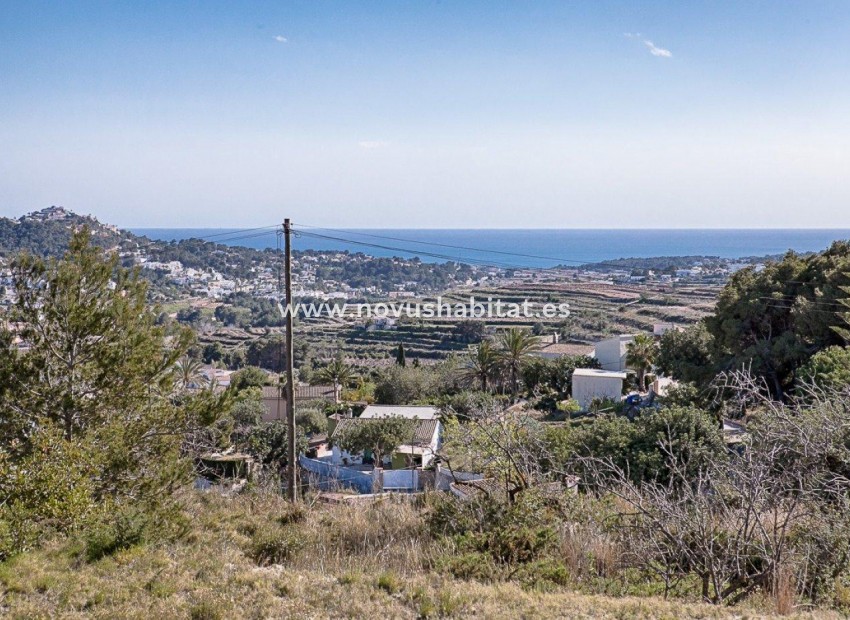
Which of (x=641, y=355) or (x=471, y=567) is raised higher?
(x=471, y=567)

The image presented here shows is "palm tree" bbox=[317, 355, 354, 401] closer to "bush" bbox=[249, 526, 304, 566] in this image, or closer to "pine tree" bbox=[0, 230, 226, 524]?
"pine tree" bbox=[0, 230, 226, 524]

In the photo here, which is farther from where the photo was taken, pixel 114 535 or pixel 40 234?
pixel 40 234

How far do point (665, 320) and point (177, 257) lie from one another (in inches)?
3043

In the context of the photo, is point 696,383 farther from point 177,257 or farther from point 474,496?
point 177,257

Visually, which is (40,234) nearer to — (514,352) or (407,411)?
(514,352)

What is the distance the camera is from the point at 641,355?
2850cm

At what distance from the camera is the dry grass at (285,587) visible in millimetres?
5098

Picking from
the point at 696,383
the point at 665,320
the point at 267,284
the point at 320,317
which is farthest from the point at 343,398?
the point at 267,284

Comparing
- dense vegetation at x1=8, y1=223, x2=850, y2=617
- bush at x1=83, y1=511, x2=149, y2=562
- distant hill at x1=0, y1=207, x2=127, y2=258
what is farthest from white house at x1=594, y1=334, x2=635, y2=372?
distant hill at x1=0, y1=207, x2=127, y2=258

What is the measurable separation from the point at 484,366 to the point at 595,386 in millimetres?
5269

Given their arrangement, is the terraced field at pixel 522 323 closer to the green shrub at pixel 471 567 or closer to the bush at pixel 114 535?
the bush at pixel 114 535

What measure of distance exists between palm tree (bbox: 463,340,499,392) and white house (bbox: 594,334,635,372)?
6108mm

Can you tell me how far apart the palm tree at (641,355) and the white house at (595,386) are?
1.22 metres

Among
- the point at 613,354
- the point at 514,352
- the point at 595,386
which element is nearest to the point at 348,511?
the point at 595,386
